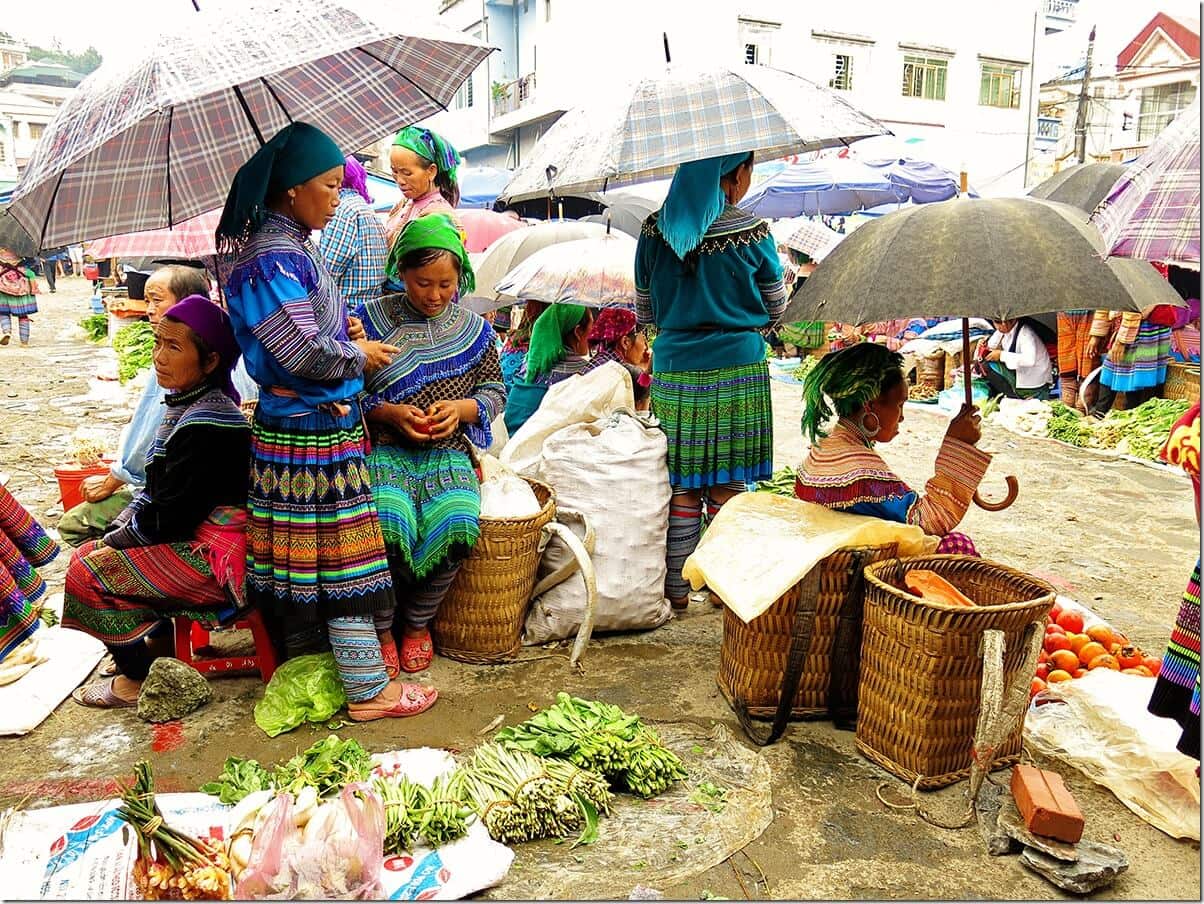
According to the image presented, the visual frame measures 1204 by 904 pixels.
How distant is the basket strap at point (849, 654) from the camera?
10.1 ft

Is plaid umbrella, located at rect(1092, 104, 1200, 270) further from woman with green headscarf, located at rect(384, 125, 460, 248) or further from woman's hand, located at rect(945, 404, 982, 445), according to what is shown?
woman with green headscarf, located at rect(384, 125, 460, 248)

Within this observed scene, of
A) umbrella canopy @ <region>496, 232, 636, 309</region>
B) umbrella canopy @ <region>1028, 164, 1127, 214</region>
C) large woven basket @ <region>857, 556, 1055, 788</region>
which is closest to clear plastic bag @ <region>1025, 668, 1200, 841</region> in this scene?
large woven basket @ <region>857, 556, 1055, 788</region>

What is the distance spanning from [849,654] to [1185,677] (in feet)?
3.81

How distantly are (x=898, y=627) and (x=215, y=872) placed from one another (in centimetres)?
201

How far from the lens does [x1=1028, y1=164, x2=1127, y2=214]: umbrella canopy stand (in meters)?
7.83

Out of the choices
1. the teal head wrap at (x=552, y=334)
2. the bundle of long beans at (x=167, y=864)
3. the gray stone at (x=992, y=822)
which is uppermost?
the teal head wrap at (x=552, y=334)

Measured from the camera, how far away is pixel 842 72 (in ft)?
80.0

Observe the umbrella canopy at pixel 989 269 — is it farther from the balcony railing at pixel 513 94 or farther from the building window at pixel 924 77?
the building window at pixel 924 77

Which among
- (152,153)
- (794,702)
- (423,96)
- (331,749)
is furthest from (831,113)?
(331,749)

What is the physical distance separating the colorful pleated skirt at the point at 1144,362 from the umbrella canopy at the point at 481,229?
5.68 m

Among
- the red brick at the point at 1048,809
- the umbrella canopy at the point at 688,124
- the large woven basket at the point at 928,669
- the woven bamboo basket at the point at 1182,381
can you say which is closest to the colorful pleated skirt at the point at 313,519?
the umbrella canopy at the point at 688,124

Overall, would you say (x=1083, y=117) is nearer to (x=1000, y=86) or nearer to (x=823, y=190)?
(x=1000, y=86)

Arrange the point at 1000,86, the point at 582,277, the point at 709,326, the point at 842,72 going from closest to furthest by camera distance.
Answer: the point at 709,326
the point at 582,277
the point at 842,72
the point at 1000,86

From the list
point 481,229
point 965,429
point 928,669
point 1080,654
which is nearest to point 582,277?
point 965,429
